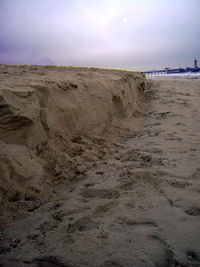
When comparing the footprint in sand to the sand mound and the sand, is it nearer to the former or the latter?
the sand

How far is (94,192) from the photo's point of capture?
4.99ft

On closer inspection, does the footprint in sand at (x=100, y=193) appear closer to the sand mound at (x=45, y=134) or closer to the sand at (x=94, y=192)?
the sand at (x=94, y=192)

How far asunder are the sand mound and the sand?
0.01 meters

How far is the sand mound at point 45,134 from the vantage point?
61.4 inches

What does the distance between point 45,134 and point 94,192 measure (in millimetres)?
857

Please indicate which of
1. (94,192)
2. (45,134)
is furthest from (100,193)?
(45,134)

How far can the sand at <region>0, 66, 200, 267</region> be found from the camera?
98cm

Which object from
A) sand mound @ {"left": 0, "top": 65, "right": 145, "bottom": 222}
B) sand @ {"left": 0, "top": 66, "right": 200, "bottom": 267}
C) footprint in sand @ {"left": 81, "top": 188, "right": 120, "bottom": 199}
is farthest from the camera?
sand mound @ {"left": 0, "top": 65, "right": 145, "bottom": 222}

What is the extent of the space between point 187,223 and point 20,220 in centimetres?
99

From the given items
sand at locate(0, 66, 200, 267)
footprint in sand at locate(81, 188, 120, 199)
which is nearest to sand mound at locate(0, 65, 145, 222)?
sand at locate(0, 66, 200, 267)

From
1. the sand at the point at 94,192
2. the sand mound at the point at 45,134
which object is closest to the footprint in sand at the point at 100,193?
the sand at the point at 94,192

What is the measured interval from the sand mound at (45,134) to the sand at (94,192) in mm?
10

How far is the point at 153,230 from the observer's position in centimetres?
107

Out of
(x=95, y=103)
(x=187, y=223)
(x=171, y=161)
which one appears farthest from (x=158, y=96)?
(x=187, y=223)
